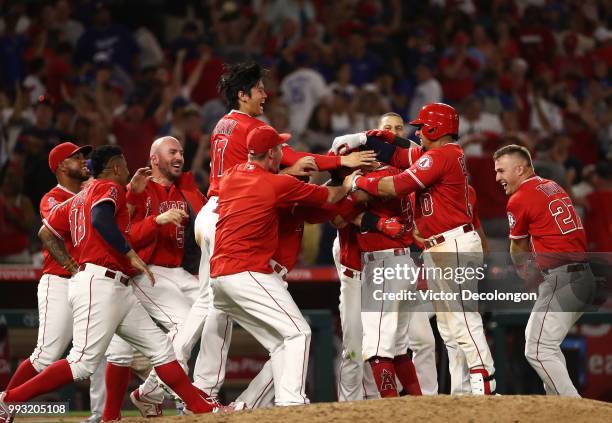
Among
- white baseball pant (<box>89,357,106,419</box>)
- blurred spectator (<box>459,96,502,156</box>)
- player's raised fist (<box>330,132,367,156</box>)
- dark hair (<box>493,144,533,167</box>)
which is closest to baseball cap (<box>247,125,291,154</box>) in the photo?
player's raised fist (<box>330,132,367,156</box>)

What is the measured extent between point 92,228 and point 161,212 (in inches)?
33.7

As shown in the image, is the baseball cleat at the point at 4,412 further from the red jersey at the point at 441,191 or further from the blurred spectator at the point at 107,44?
the blurred spectator at the point at 107,44

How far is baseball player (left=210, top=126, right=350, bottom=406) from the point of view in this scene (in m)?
6.18

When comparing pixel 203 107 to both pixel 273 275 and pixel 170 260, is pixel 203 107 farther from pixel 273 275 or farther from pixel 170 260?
pixel 273 275

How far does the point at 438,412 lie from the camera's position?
19.1 ft

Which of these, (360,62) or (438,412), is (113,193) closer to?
(438,412)

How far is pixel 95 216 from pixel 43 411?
1.54m

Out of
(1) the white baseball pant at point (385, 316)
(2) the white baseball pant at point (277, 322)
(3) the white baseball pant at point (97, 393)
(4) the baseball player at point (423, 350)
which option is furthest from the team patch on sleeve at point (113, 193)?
(4) the baseball player at point (423, 350)

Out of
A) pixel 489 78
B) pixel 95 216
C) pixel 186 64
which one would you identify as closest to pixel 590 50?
pixel 489 78

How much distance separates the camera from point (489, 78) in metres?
13.7

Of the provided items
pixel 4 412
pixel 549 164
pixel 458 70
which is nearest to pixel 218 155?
pixel 4 412

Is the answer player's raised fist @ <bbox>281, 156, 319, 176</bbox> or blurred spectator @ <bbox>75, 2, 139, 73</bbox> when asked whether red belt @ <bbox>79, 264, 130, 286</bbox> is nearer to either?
player's raised fist @ <bbox>281, 156, 319, 176</bbox>

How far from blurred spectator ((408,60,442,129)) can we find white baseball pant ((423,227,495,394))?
→ 6455 millimetres

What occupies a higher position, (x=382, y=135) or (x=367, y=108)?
(x=367, y=108)
